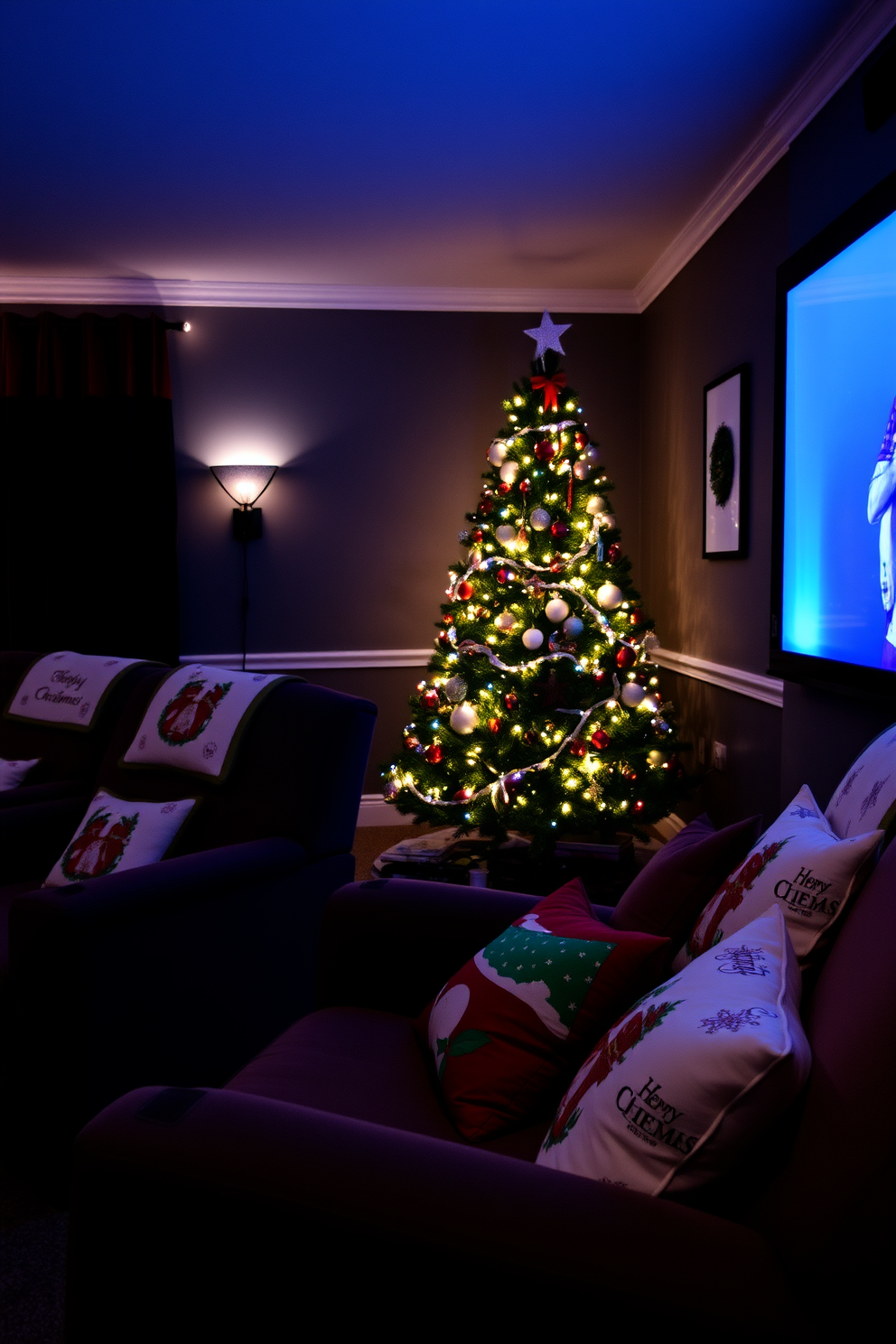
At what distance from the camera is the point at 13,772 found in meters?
2.62

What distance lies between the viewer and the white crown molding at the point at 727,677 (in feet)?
9.58

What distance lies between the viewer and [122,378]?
13.9 feet

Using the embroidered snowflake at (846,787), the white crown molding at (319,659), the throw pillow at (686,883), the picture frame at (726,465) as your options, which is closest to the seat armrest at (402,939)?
the throw pillow at (686,883)

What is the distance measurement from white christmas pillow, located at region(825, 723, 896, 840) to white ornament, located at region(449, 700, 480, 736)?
192cm

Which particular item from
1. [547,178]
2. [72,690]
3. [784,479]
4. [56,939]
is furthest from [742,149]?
[56,939]

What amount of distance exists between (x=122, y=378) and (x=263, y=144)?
1.65 metres

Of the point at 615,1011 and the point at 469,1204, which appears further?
the point at 615,1011

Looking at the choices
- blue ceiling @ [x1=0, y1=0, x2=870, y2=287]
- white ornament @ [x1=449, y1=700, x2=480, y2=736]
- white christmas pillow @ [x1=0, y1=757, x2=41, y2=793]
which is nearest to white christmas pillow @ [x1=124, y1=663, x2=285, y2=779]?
white christmas pillow @ [x1=0, y1=757, x2=41, y2=793]

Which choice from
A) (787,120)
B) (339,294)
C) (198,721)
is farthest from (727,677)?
(339,294)

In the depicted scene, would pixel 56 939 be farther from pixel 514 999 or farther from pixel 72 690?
pixel 72 690

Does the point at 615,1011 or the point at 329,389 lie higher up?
the point at 329,389

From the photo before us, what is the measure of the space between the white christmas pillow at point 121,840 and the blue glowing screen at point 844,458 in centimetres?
166

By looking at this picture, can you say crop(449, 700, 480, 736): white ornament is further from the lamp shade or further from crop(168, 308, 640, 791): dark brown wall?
the lamp shade

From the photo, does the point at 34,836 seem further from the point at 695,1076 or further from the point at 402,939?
the point at 695,1076
